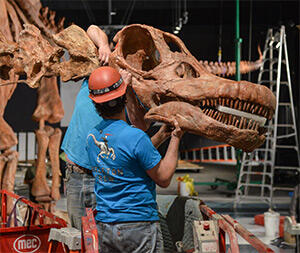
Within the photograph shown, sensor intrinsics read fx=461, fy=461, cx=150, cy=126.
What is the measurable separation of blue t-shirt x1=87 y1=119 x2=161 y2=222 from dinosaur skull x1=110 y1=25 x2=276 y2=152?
0.40m

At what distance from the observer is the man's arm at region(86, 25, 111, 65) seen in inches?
118

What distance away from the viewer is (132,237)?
2205mm

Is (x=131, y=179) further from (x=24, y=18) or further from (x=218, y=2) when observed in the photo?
(x=218, y=2)

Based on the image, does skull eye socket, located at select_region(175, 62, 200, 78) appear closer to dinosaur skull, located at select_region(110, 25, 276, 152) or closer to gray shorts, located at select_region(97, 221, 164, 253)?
dinosaur skull, located at select_region(110, 25, 276, 152)

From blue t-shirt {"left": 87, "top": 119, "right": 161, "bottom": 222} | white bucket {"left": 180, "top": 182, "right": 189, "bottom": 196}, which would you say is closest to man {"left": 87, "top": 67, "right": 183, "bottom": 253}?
blue t-shirt {"left": 87, "top": 119, "right": 161, "bottom": 222}

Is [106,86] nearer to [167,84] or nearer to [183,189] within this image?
[167,84]

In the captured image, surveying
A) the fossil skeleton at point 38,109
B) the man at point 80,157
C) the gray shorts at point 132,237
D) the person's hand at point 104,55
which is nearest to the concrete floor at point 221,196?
the fossil skeleton at point 38,109

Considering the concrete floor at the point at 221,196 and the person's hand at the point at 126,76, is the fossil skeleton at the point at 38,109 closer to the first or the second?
the person's hand at the point at 126,76

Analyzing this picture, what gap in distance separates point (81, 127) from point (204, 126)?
2.83 feet

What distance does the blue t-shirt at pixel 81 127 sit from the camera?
9.59 ft

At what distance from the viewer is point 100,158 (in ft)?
7.60

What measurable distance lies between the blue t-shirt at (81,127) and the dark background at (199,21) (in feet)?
13.7

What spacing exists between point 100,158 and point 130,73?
64cm

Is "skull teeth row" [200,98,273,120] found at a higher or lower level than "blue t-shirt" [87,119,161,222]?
higher
